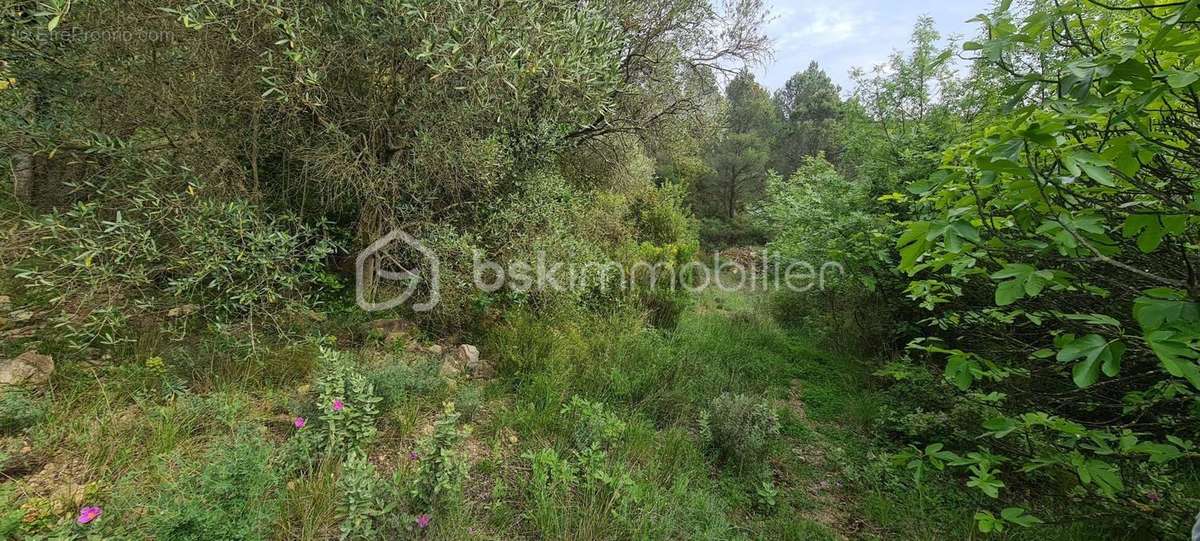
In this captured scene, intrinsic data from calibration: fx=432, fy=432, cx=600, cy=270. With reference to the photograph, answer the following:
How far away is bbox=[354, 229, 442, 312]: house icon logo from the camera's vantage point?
3727mm

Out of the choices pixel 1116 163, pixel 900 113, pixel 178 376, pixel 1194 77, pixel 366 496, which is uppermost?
pixel 900 113

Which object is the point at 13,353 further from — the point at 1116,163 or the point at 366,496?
the point at 1116,163

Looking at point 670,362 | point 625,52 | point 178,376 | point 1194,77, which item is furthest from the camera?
point 625,52

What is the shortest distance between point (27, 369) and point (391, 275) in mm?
2029

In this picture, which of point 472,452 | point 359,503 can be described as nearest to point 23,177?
point 359,503

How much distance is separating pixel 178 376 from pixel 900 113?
715 centimetres

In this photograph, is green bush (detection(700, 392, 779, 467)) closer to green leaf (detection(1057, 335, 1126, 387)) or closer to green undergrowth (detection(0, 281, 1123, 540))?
green undergrowth (detection(0, 281, 1123, 540))

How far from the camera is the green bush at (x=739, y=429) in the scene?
3.24 meters

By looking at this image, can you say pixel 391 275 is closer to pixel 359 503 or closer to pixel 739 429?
pixel 359 503

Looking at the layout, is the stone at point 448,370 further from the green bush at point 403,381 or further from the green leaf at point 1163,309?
the green leaf at point 1163,309

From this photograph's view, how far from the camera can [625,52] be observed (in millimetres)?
6180

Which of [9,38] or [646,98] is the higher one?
[646,98]

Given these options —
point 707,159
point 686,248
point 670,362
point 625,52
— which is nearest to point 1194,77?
point 670,362

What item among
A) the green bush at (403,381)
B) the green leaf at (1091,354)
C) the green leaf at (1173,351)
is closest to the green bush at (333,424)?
the green bush at (403,381)
